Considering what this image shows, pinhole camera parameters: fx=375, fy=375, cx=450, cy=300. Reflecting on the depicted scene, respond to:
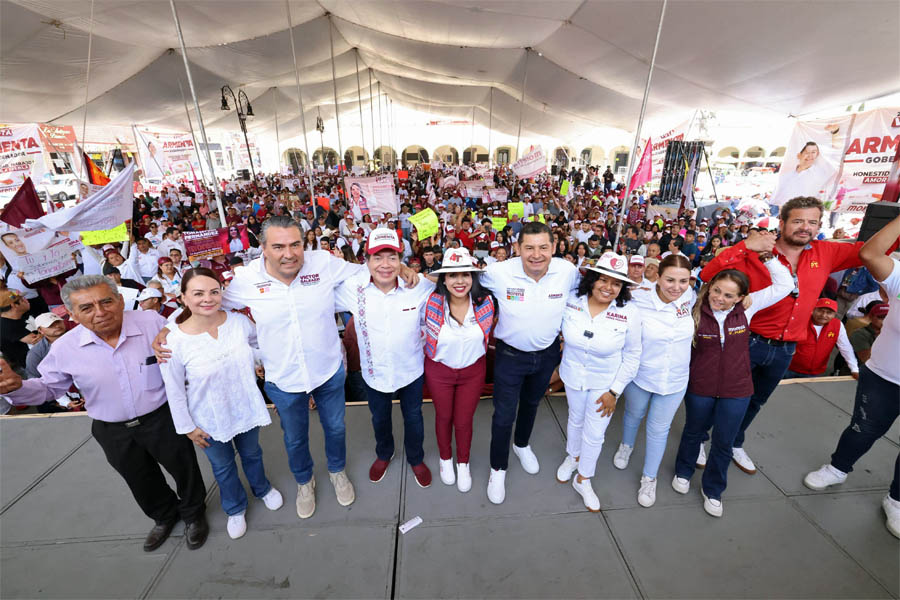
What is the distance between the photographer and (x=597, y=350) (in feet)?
7.80

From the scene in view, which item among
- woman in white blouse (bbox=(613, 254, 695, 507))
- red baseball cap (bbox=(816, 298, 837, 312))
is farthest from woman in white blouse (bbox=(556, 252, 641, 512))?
red baseball cap (bbox=(816, 298, 837, 312))

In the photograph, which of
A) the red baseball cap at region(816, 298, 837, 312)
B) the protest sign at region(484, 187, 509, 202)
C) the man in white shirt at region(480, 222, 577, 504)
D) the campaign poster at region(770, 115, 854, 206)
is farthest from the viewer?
the protest sign at region(484, 187, 509, 202)

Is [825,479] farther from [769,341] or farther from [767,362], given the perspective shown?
[769,341]

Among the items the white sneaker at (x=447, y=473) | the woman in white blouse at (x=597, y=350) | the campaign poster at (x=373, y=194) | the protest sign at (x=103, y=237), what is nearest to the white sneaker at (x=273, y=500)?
the white sneaker at (x=447, y=473)

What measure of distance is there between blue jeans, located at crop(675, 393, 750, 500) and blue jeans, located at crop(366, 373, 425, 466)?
6.12 ft

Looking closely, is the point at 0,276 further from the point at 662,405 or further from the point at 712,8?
the point at 712,8

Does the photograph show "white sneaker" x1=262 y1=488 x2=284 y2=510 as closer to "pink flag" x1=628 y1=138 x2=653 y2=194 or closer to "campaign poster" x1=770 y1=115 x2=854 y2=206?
"pink flag" x1=628 y1=138 x2=653 y2=194

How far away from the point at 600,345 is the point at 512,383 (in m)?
0.65

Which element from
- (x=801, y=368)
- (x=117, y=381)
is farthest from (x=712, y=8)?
(x=117, y=381)

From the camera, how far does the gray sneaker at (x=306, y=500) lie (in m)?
2.62

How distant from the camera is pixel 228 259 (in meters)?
6.27

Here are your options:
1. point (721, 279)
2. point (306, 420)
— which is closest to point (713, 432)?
point (721, 279)

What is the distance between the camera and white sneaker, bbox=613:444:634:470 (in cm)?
300

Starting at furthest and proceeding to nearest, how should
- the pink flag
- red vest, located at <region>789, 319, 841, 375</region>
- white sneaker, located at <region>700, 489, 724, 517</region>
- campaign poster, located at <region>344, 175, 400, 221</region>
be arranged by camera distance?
1. campaign poster, located at <region>344, 175, 400, 221</region>
2. the pink flag
3. red vest, located at <region>789, 319, 841, 375</region>
4. white sneaker, located at <region>700, 489, 724, 517</region>
